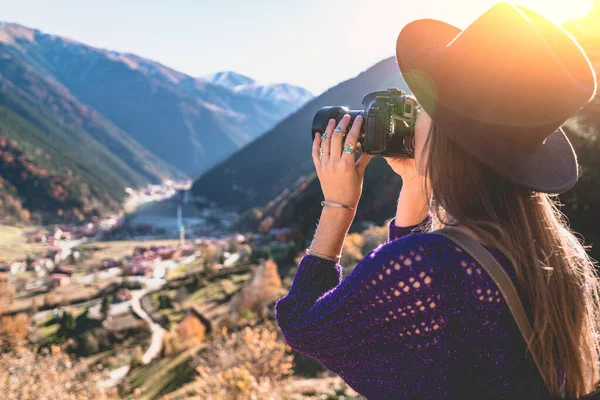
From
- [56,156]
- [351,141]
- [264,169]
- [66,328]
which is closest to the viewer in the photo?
[351,141]

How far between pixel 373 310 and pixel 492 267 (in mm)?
246

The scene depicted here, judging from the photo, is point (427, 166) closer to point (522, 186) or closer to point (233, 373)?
point (522, 186)

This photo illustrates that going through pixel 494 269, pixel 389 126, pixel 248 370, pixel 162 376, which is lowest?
pixel 162 376

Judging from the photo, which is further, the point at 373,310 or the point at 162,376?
the point at 162,376

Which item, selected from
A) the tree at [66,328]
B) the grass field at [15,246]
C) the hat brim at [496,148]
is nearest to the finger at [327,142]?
the hat brim at [496,148]

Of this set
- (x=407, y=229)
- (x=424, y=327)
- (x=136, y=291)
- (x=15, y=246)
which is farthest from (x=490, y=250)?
(x=15, y=246)

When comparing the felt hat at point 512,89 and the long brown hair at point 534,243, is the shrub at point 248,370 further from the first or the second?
the felt hat at point 512,89

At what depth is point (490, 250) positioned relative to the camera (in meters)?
0.78

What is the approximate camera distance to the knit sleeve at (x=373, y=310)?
76cm

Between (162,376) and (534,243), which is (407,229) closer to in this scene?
(534,243)

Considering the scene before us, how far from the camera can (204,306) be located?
3166 cm

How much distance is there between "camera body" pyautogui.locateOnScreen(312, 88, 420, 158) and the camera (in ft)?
3.65

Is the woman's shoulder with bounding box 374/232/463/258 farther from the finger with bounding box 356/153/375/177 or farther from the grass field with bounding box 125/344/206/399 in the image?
the grass field with bounding box 125/344/206/399

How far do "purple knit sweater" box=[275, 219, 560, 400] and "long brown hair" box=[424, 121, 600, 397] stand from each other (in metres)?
0.03
